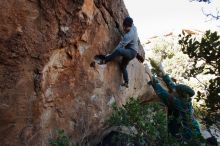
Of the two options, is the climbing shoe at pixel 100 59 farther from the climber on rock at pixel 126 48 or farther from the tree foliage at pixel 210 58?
the tree foliage at pixel 210 58

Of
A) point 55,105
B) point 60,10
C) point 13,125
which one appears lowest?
point 13,125

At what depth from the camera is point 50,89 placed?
744 cm

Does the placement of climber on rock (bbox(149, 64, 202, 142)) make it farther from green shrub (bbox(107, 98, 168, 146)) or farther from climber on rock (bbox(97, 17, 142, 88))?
climber on rock (bbox(97, 17, 142, 88))

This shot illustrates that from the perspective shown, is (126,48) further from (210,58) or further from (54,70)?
(210,58)

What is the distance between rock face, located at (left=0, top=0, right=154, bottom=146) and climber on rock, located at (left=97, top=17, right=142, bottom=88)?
192 millimetres

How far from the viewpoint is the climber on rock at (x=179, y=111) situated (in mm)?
5882

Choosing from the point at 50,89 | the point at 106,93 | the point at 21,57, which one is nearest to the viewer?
the point at 21,57

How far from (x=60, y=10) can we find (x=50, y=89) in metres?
1.43

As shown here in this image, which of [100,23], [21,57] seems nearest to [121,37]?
[100,23]

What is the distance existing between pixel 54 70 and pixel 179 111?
97.4 inches

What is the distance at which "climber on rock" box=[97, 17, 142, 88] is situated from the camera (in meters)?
8.51

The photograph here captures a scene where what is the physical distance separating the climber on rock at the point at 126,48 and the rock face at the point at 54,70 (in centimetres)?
19

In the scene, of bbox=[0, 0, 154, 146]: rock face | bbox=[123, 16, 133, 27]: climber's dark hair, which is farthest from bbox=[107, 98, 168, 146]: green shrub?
bbox=[123, 16, 133, 27]: climber's dark hair

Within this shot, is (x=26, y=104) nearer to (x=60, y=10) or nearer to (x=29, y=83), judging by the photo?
(x=29, y=83)
